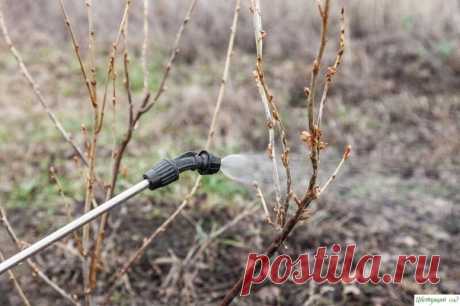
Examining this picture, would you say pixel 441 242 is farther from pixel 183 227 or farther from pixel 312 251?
pixel 183 227

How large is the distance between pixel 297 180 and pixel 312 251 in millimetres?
695

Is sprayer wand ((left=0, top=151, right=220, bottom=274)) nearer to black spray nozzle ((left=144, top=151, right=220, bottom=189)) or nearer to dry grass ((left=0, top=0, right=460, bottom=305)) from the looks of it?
black spray nozzle ((left=144, top=151, right=220, bottom=189))

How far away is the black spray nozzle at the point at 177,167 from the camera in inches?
49.6

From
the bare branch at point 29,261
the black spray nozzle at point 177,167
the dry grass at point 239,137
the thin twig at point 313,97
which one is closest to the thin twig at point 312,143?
the thin twig at point 313,97

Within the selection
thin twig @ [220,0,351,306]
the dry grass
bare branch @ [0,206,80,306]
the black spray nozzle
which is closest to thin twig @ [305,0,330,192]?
thin twig @ [220,0,351,306]

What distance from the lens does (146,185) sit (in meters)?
1.24

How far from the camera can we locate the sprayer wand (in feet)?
3.77

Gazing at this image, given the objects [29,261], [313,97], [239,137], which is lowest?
[239,137]

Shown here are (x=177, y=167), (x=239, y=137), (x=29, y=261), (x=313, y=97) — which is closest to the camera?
(x=313, y=97)

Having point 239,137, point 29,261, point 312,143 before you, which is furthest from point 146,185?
point 239,137

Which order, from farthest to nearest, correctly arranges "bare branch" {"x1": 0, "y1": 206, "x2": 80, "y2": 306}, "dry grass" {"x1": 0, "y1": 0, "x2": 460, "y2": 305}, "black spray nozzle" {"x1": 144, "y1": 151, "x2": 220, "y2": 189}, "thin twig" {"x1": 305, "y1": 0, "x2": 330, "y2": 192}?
"dry grass" {"x1": 0, "y1": 0, "x2": 460, "y2": 305}
"bare branch" {"x1": 0, "y1": 206, "x2": 80, "y2": 306}
"black spray nozzle" {"x1": 144, "y1": 151, "x2": 220, "y2": 189}
"thin twig" {"x1": 305, "y1": 0, "x2": 330, "y2": 192}

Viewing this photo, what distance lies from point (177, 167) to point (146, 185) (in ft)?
0.29

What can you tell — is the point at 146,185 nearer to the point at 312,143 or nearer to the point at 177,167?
the point at 177,167

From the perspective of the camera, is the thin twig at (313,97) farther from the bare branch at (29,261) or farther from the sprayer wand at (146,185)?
the bare branch at (29,261)
